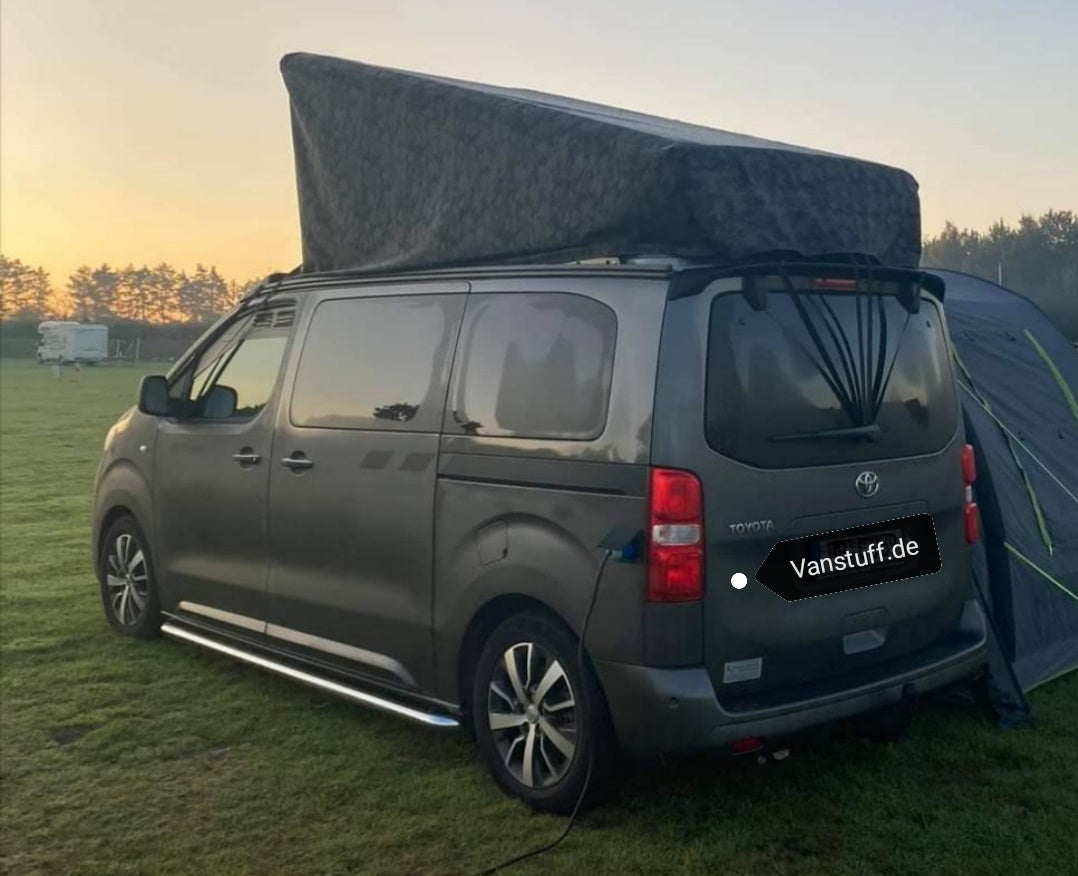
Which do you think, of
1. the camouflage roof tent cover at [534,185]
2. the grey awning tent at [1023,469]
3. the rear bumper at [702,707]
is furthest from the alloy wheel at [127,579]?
the grey awning tent at [1023,469]

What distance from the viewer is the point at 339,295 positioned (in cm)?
514

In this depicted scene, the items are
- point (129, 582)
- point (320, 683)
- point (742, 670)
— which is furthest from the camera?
point (129, 582)

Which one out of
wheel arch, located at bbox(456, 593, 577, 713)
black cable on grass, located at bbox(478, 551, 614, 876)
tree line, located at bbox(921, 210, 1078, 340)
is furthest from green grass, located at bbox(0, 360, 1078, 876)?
tree line, located at bbox(921, 210, 1078, 340)

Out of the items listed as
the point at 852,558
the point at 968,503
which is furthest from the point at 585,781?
the point at 968,503

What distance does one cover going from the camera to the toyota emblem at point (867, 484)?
405cm

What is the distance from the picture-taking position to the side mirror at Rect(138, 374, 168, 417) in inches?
229

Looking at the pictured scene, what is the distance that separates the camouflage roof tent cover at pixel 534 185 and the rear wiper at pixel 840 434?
24.6 inches

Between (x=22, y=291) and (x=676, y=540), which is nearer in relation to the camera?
(x=676, y=540)

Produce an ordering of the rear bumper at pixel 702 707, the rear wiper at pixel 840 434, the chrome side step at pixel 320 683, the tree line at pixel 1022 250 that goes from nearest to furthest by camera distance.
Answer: the rear bumper at pixel 702 707
the rear wiper at pixel 840 434
the chrome side step at pixel 320 683
the tree line at pixel 1022 250

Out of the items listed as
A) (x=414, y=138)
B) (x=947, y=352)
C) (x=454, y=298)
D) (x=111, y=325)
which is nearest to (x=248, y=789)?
(x=454, y=298)

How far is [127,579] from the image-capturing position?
647cm

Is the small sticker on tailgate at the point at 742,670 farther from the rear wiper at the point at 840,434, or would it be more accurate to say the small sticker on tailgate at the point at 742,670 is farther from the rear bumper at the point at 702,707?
the rear wiper at the point at 840,434

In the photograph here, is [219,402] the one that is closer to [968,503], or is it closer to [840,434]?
[840,434]

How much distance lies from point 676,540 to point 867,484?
85cm
